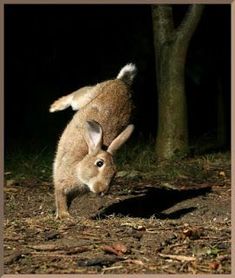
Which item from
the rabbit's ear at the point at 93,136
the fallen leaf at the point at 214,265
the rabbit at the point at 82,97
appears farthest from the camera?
the rabbit at the point at 82,97

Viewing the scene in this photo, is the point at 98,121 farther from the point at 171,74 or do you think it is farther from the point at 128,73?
the point at 171,74

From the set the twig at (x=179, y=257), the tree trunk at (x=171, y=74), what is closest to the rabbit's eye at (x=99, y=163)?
the twig at (x=179, y=257)

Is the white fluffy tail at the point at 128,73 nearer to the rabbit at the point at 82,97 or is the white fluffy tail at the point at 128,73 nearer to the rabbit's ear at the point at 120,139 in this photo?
the rabbit at the point at 82,97

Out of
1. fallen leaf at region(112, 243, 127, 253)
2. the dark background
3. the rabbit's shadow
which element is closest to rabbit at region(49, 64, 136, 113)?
the rabbit's shadow

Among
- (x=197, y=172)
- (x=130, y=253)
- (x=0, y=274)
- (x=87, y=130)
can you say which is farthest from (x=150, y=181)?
(x=0, y=274)

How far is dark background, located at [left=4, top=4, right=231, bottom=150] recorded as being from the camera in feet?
44.5

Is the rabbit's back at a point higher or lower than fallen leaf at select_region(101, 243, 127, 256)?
higher

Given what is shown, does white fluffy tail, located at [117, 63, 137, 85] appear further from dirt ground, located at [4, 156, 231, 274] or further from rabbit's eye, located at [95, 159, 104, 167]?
rabbit's eye, located at [95, 159, 104, 167]

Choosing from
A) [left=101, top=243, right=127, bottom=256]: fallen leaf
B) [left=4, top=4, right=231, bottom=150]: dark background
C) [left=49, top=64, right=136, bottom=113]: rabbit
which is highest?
[left=4, top=4, right=231, bottom=150]: dark background

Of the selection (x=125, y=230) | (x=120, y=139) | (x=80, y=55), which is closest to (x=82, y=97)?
(x=120, y=139)

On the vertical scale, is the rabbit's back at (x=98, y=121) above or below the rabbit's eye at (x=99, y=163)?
above

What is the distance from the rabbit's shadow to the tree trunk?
199 cm

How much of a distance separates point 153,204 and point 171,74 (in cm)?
298

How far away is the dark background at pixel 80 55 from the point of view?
13.6m
